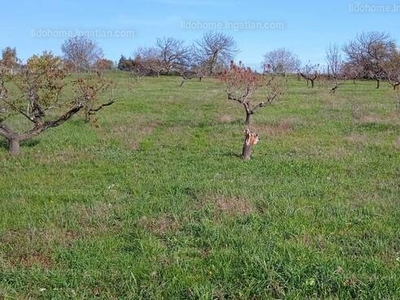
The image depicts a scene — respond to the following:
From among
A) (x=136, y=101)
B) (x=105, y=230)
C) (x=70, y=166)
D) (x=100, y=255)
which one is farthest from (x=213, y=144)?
(x=136, y=101)

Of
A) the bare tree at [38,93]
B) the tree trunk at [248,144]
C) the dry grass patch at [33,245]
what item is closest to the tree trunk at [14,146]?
the bare tree at [38,93]

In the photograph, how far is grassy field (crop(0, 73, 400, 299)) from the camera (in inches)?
161

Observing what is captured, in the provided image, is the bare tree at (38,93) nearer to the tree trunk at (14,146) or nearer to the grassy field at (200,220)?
the tree trunk at (14,146)

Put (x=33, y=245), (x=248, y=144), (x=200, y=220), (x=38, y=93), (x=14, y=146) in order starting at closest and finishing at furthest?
(x=33, y=245)
(x=200, y=220)
(x=248, y=144)
(x=14, y=146)
(x=38, y=93)

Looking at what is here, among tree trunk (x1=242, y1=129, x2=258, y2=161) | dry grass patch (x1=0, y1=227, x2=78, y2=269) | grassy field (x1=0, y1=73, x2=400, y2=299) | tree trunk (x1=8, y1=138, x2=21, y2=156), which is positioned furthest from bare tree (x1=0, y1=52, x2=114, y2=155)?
dry grass patch (x1=0, y1=227, x2=78, y2=269)

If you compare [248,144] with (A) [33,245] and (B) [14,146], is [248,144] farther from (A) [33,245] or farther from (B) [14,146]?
(A) [33,245]

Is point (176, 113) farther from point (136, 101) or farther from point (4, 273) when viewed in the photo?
point (4, 273)

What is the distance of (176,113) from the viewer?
2116 centimetres

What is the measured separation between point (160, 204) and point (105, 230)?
1.25 m

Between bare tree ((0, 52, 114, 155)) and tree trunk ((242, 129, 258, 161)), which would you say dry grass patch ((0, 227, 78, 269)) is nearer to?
tree trunk ((242, 129, 258, 161))

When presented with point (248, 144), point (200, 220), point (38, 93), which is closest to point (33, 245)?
point (200, 220)

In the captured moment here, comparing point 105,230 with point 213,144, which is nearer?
point 105,230

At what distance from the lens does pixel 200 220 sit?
19.3 feet

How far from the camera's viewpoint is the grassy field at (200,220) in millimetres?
4098
